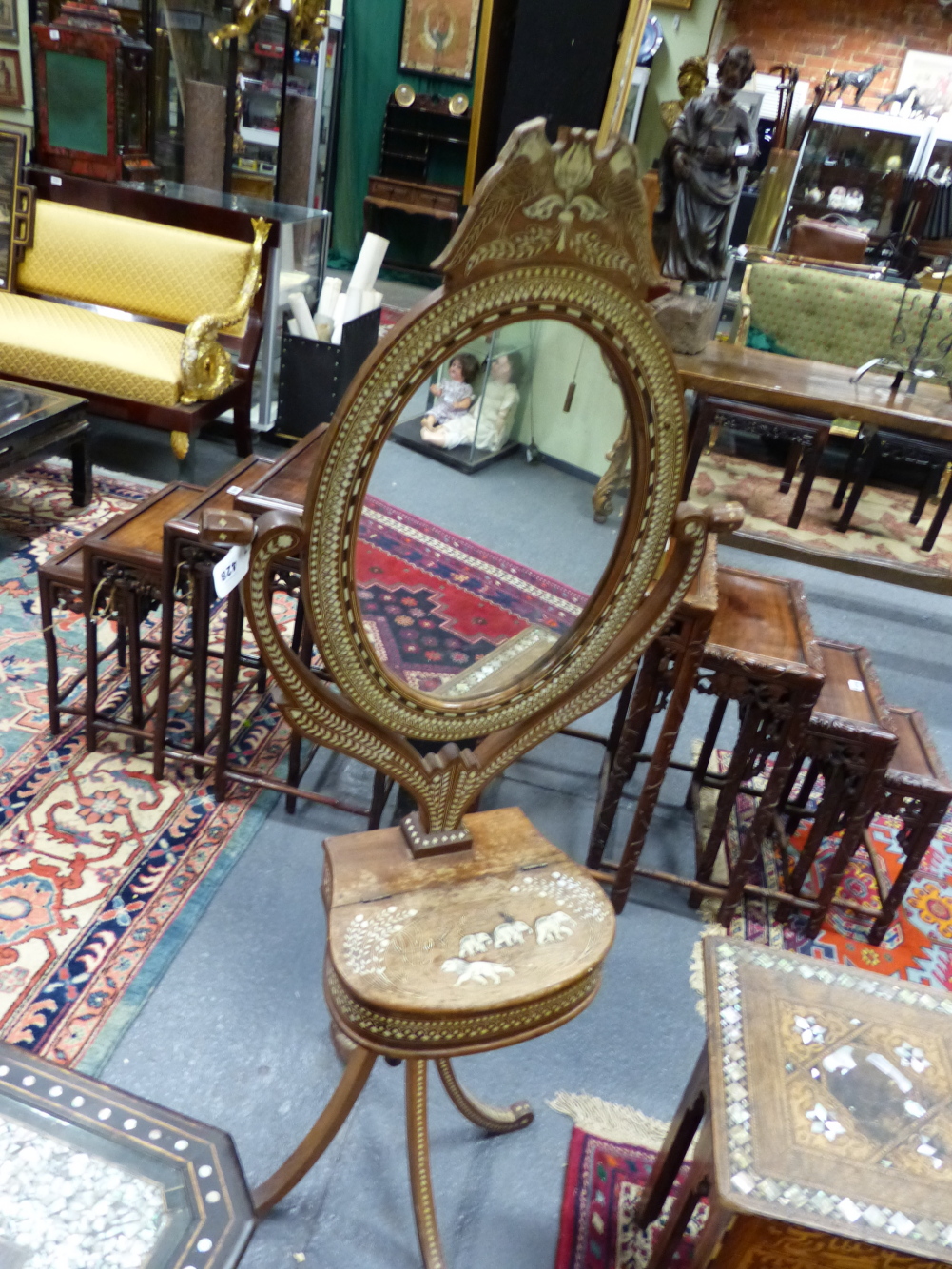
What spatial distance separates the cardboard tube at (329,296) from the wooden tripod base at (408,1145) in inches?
147

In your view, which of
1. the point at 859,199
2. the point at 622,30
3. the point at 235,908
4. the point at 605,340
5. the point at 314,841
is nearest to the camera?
the point at 605,340

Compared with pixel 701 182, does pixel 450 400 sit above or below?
below

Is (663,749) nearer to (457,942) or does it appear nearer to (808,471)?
(457,942)

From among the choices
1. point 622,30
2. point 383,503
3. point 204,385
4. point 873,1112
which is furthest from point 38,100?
point 873,1112

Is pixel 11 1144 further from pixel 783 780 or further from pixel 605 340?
pixel 783 780

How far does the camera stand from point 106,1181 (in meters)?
1.02

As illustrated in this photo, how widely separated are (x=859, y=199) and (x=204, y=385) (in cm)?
518

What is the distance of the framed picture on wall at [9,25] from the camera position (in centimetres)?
414

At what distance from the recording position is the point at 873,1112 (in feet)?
3.71

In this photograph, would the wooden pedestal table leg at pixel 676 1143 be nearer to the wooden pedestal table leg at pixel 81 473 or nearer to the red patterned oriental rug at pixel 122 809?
the red patterned oriental rug at pixel 122 809

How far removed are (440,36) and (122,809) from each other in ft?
23.3

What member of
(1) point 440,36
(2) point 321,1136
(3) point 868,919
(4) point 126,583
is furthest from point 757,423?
(1) point 440,36

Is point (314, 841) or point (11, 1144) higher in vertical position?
point (11, 1144)

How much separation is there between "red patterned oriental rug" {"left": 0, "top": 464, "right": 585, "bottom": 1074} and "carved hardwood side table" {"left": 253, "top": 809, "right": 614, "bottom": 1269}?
265 mm
